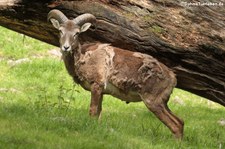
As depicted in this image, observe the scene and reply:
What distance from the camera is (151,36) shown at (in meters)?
13.1

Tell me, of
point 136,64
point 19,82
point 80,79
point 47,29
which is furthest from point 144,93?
point 19,82

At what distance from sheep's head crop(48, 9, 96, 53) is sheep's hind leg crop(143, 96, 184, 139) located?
7.16 ft

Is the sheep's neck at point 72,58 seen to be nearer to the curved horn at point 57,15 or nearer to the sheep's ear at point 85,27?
the sheep's ear at point 85,27

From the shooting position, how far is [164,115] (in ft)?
43.2

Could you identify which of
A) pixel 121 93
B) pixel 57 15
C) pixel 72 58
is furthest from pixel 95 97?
pixel 57 15

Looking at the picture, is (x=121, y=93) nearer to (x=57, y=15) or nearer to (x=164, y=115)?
(x=164, y=115)

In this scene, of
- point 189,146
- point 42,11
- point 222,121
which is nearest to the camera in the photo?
point 189,146

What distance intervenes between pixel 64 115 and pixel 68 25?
6.93ft

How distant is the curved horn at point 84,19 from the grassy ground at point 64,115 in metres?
1.61

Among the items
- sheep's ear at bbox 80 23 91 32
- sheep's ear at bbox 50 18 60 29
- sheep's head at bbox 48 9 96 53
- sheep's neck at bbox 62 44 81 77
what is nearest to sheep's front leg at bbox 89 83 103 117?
sheep's neck at bbox 62 44 81 77

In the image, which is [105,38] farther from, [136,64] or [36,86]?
[36,86]

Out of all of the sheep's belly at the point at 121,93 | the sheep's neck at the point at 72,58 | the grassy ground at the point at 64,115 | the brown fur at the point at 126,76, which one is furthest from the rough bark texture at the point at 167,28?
the grassy ground at the point at 64,115

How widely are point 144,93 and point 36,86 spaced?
6040mm

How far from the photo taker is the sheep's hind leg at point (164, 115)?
13.1 meters
